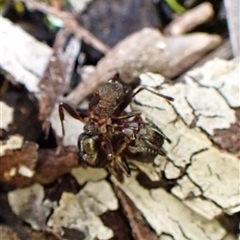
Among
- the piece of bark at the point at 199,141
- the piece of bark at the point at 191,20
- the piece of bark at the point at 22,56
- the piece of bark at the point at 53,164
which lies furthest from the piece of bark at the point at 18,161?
the piece of bark at the point at 191,20

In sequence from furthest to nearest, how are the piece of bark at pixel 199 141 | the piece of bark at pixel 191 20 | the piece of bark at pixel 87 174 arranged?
the piece of bark at pixel 191 20 → the piece of bark at pixel 87 174 → the piece of bark at pixel 199 141

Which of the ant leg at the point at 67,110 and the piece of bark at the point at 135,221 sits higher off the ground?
the ant leg at the point at 67,110

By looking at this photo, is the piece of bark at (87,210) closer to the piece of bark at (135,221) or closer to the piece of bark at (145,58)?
the piece of bark at (135,221)

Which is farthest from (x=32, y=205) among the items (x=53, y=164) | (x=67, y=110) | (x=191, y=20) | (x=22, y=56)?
(x=191, y=20)

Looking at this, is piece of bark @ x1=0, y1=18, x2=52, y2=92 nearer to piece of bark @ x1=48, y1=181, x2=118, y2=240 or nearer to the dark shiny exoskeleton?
the dark shiny exoskeleton

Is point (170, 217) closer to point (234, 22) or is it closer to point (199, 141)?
point (199, 141)

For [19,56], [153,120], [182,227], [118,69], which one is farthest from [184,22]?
[182,227]
